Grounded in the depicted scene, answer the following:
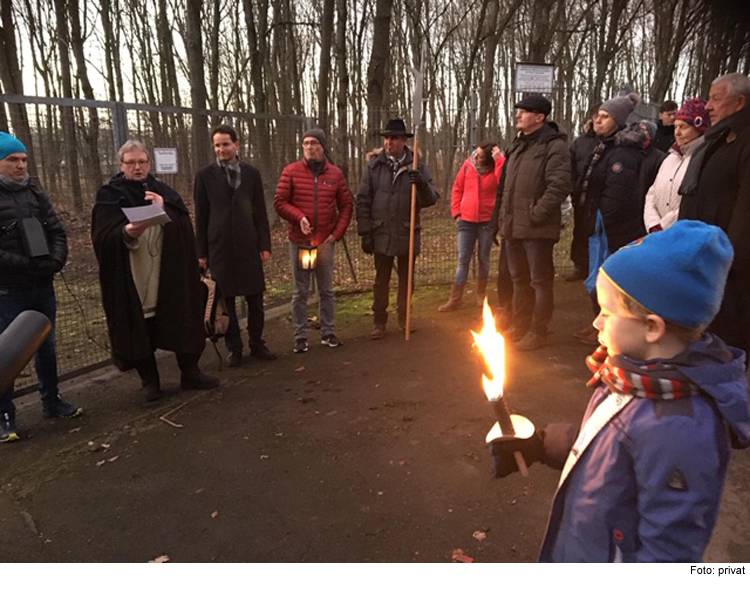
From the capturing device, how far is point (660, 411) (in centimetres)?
135

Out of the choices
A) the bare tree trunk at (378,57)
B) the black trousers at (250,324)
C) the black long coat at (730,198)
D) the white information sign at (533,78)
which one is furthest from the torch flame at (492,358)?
the bare tree trunk at (378,57)

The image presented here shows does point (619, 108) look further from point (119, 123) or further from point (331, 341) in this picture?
point (119, 123)

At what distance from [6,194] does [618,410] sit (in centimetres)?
394

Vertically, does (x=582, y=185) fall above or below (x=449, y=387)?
above

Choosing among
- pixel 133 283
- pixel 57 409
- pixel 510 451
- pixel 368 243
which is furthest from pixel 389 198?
pixel 510 451

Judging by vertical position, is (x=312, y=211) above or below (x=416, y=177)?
below

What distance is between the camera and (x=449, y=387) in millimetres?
4602

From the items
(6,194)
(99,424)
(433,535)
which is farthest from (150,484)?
(6,194)

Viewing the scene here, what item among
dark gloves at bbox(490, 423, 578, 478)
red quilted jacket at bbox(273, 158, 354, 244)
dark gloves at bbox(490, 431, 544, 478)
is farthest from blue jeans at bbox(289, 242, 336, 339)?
dark gloves at bbox(490, 431, 544, 478)

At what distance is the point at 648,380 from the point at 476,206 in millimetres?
5465

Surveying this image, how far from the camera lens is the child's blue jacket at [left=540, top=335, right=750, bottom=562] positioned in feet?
4.28

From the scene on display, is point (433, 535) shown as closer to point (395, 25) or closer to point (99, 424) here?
point (99, 424)

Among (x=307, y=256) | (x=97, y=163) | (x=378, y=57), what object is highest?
(x=378, y=57)

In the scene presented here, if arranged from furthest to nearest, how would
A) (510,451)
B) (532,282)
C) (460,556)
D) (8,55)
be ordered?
(8,55), (532,282), (460,556), (510,451)
